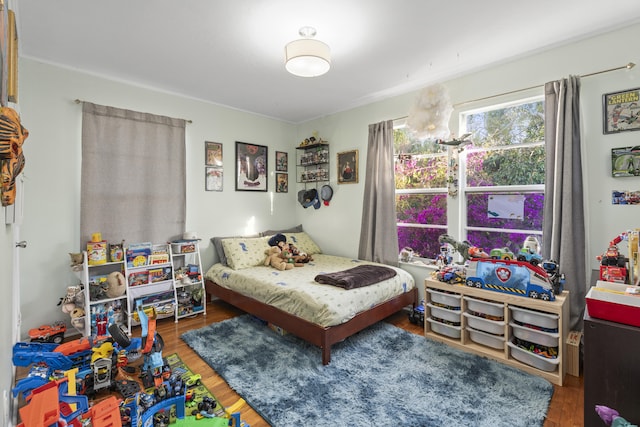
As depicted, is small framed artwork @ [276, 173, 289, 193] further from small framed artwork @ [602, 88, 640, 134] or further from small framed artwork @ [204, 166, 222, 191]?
small framed artwork @ [602, 88, 640, 134]

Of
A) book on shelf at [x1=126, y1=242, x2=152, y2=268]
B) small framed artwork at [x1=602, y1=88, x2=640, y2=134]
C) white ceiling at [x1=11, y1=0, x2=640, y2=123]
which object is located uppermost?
white ceiling at [x1=11, y1=0, x2=640, y2=123]

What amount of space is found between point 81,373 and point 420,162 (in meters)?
3.59

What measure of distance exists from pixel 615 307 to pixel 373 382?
1441 mm

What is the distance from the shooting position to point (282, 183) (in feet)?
15.1

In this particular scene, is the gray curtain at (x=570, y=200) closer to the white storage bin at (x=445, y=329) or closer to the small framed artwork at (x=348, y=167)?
the white storage bin at (x=445, y=329)

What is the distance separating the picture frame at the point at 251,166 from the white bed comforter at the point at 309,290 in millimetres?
1211

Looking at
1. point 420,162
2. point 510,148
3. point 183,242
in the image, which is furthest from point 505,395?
point 183,242

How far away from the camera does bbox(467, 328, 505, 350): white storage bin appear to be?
2.35m

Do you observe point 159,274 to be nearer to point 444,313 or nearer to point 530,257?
point 444,313

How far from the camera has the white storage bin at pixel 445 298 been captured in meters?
2.56

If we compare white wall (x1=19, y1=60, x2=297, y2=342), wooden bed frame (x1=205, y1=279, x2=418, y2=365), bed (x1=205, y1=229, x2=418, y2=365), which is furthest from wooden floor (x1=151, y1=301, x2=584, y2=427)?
white wall (x1=19, y1=60, x2=297, y2=342)

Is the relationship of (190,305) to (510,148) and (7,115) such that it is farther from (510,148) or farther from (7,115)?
(510,148)

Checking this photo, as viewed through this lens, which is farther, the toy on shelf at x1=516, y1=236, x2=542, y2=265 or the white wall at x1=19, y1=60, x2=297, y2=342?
the white wall at x1=19, y1=60, x2=297, y2=342

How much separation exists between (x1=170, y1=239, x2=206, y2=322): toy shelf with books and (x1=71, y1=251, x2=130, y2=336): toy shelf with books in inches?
20.0
